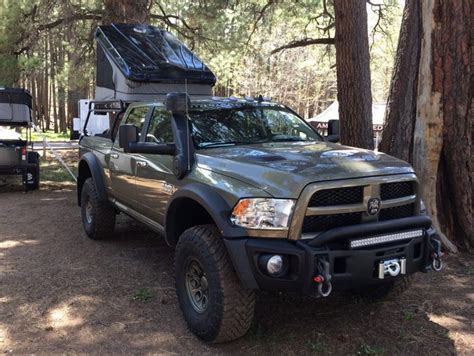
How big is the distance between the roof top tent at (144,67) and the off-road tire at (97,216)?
138 cm

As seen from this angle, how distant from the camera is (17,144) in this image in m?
11.0

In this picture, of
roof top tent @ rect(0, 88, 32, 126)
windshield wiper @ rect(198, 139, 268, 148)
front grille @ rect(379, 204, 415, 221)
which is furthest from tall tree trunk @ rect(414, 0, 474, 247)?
roof top tent @ rect(0, 88, 32, 126)

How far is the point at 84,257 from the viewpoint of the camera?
636 centimetres

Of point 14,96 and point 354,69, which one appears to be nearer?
point 354,69

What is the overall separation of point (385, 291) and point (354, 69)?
3.65 metres

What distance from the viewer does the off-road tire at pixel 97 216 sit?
689 cm

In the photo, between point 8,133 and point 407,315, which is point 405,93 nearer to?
point 407,315

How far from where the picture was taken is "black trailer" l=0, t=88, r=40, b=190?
10.9 metres

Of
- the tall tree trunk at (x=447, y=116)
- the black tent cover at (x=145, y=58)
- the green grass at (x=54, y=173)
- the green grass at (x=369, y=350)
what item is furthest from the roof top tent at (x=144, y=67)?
the green grass at (x=54, y=173)

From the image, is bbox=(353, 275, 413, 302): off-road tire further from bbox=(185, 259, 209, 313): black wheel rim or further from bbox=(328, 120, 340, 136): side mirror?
bbox=(328, 120, 340, 136): side mirror

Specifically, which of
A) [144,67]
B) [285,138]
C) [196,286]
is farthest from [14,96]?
[196,286]

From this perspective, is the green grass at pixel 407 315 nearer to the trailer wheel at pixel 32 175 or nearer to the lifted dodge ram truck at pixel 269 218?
the lifted dodge ram truck at pixel 269 218

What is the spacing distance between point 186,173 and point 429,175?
3.25m

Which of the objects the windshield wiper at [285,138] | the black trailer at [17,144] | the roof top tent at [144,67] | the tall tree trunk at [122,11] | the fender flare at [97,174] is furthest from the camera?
the tall tree trunk at [122,11]
